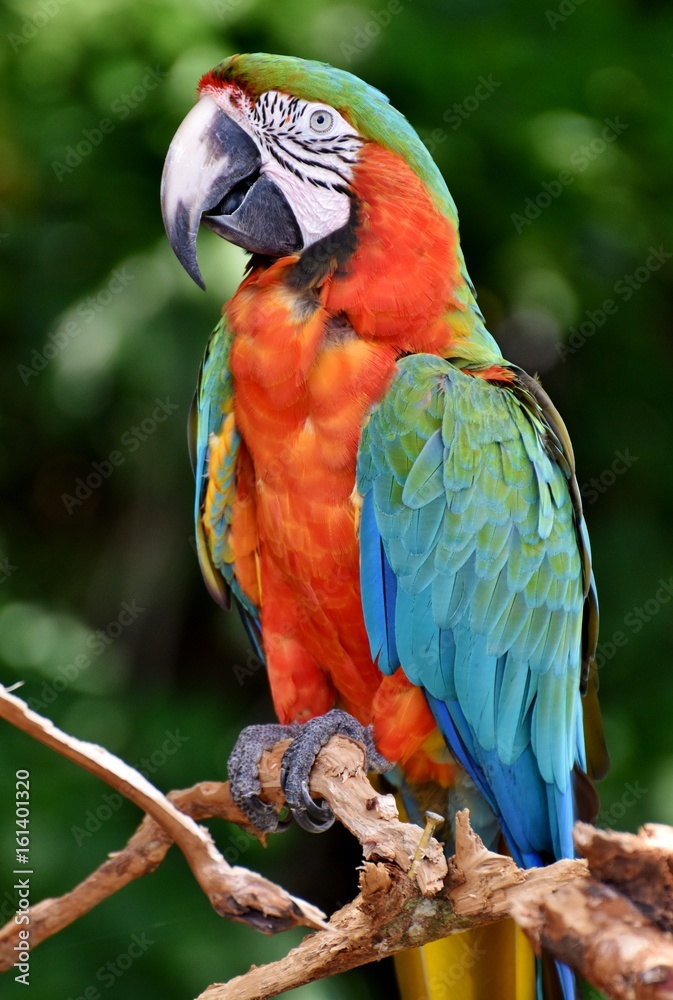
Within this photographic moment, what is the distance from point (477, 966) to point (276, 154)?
4.96 feet

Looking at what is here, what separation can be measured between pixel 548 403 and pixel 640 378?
3.53ft

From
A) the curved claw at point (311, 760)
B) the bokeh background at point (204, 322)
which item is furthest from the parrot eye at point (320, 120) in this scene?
the curved claw at point (311, 760)

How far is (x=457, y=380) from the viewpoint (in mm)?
1641

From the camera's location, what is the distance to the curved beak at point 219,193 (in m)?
1.68

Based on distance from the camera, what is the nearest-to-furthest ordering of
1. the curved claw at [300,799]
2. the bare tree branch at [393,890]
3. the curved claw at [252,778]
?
1. the bare tree branch at [393,890]
2. the curved claw at [300,799]
3. the curved claw at [252,778]

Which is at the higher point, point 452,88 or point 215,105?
point 452,88

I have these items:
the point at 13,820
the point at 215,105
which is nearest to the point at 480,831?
the point at 13,820

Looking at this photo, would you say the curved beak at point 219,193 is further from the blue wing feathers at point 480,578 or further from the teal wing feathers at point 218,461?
the blue wing feathers at point 480,578

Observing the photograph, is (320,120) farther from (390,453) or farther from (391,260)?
(390,453)

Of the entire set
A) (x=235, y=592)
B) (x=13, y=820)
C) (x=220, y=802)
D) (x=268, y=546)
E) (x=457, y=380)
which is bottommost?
(x=13, y=820)

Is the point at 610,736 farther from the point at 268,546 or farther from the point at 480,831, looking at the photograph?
the point at 268,546

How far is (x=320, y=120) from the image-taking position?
169 centimetres

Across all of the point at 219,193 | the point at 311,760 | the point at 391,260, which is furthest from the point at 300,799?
the point at 219,193

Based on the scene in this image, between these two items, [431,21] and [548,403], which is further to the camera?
[431,21]
